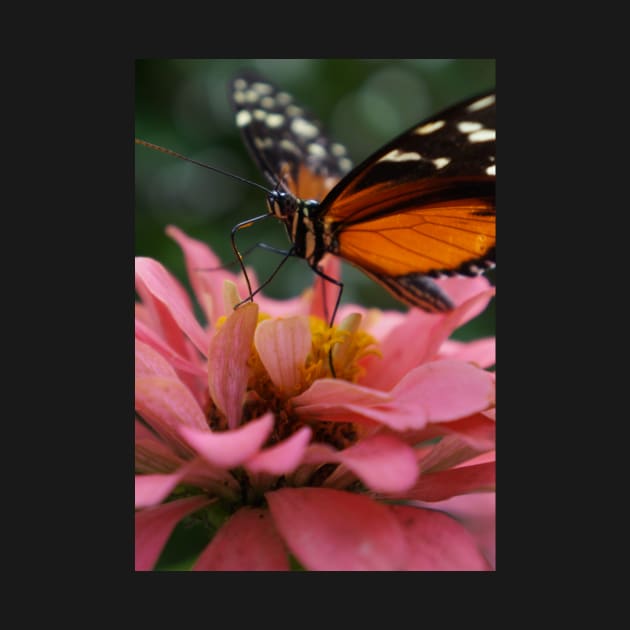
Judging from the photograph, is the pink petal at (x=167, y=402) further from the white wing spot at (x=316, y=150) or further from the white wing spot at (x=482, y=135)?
the white wing spot at (x=316, y=150)

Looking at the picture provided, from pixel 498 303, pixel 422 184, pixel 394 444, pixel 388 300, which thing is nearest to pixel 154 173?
pixel 388 300

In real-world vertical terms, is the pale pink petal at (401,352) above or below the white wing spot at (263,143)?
below

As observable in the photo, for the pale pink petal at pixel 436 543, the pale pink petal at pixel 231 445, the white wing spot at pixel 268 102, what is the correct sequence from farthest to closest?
the white wing spot at pixel 268 102 < the pale pink petal at pixel 436 543 < the pale pink petal at pixel 231 445

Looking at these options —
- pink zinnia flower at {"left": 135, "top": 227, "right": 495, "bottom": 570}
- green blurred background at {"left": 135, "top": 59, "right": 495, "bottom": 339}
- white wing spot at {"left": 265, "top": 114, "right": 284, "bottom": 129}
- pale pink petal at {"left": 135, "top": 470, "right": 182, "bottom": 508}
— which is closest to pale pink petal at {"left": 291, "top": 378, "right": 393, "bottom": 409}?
pink zinnia flower at {"left": 135, "top": 227, "right": 495, "bottom": 570}

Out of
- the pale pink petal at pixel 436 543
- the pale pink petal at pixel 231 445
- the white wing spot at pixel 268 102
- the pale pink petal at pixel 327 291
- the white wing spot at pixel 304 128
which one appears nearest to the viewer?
the pale pink petal at pixel 231 445

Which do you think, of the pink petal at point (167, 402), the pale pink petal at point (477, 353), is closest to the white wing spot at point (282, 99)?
the pale pink petal at point (477, 353)

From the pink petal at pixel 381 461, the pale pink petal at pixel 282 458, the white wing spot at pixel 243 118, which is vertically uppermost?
the white wing spot at pixel 243 118

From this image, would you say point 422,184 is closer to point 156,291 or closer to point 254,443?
point 156,291
